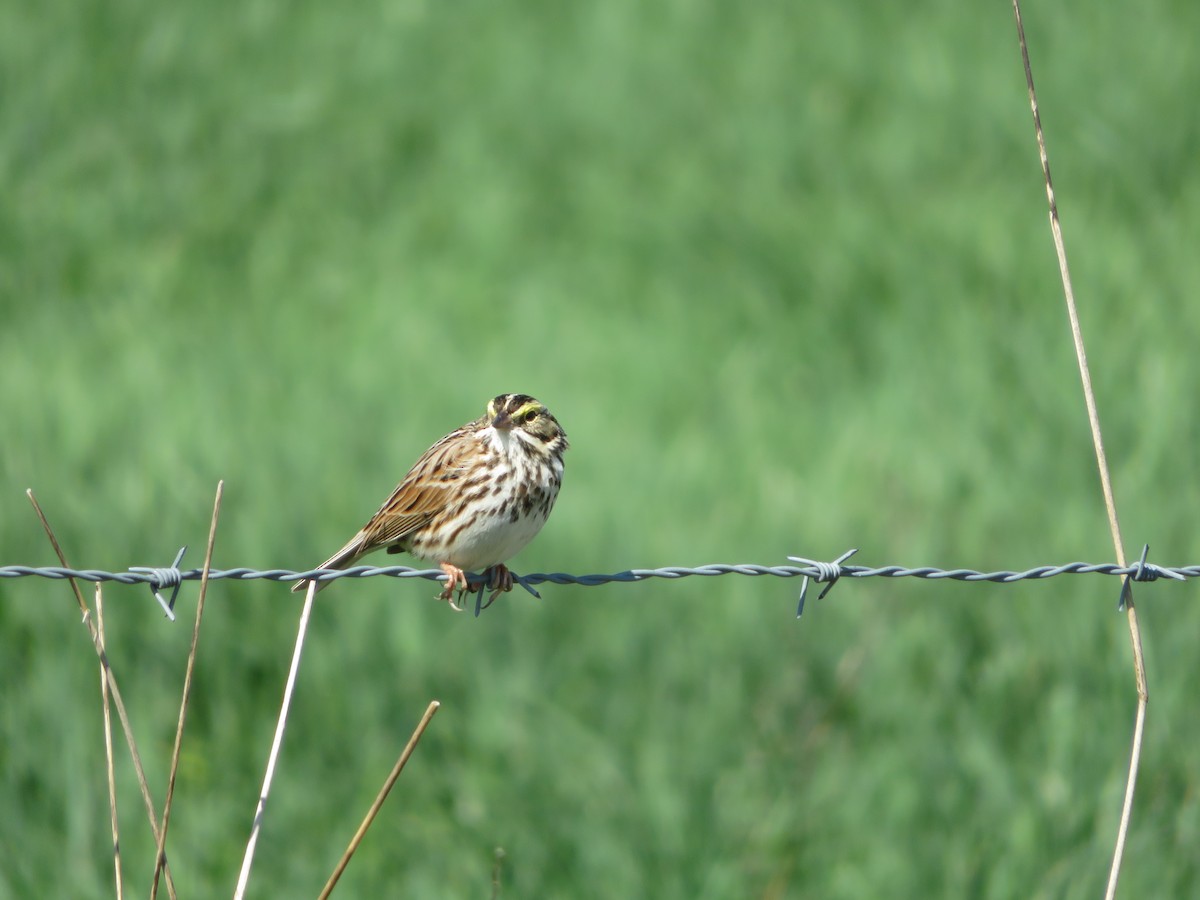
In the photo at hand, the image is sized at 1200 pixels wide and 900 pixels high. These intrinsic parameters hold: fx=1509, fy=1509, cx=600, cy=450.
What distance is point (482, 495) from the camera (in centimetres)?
516

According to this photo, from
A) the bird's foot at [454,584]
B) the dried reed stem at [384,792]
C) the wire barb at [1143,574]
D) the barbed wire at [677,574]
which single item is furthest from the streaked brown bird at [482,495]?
the wire barb at [1143,574]

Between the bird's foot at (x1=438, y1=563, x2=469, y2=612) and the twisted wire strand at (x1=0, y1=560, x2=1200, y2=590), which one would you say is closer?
the twisted wire strand at (x1=0, y1=560, x2=1200, y2=590)

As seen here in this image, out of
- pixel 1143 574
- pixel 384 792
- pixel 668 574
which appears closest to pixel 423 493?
pixel 668 574

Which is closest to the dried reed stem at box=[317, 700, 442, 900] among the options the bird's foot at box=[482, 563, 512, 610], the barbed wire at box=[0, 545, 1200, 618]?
the barbed wire at box=[0, 545, 1200, 618]

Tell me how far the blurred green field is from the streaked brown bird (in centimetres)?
131

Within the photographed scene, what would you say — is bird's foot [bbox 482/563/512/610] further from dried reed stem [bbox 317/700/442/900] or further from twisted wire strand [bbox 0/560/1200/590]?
dried reed stem [bbox 317/700/442/900]

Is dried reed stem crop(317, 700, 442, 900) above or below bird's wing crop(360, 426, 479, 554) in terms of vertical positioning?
below

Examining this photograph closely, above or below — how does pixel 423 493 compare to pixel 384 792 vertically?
above

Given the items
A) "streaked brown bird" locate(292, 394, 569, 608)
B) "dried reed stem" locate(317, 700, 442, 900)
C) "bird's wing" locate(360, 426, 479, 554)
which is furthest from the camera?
"bird's wing" locate(360, 426, 479, 554)

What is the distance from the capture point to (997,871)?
19.0ft

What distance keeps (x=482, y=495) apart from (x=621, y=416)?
4.42 m

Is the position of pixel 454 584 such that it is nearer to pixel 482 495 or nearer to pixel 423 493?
pixel 482 495

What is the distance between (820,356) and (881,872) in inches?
186

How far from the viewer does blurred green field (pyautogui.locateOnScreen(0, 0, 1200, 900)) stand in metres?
6.04
